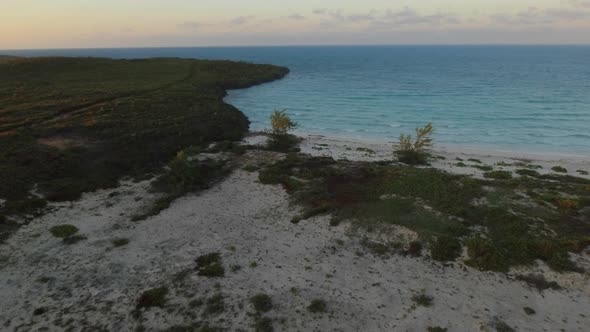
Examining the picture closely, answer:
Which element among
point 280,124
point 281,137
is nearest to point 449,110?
point 280,124

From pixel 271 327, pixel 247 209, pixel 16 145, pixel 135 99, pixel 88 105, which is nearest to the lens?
pixel 271 327

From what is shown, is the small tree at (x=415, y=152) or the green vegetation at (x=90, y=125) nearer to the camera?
the green vegetation at (x=90, y=125)

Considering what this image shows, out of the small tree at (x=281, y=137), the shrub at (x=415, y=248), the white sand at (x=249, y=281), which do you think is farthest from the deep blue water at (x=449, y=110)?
the white sand at (x=249, y=281)

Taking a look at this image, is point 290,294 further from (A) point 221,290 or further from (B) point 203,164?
(B) point 203,164

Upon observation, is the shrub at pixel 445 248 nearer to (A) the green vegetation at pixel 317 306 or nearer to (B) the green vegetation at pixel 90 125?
(A) the green vegetation at pixel 317 306

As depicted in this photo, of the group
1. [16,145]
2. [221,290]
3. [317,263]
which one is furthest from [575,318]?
[16,145]
